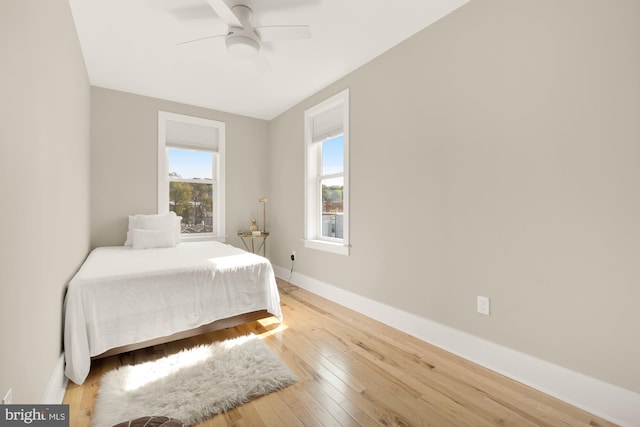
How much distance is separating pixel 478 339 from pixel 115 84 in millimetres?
4653

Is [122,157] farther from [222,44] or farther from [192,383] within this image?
[192,383]

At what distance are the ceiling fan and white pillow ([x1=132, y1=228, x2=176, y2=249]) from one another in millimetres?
2133

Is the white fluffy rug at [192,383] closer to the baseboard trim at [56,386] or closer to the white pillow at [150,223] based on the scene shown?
the baseboard trim at [56,386]

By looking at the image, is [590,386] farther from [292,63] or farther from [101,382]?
[292,63]

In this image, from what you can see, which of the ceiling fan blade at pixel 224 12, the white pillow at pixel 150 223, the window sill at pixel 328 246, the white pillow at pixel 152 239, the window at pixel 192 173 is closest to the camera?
the ceiling fan blade at pixel 224 12

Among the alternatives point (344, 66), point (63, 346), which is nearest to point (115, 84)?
point (344, 66)

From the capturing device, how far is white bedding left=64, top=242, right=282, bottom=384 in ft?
6.19

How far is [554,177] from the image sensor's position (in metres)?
1.71

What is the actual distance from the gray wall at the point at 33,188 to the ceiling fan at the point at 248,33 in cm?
104

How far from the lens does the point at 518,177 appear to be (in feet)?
6.12

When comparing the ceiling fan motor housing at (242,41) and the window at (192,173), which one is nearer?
the ceiling fan motor housing at (242,41)

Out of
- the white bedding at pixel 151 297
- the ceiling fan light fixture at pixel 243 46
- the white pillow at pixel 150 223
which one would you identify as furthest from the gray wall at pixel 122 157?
the ceiling fan light fixture at pixel 243 46

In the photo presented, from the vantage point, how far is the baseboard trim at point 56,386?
154cm

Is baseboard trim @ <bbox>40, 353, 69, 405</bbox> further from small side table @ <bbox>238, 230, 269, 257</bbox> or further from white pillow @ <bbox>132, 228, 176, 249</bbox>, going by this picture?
small side table @ <bbox>238, 230, 269, 257</bbox>
